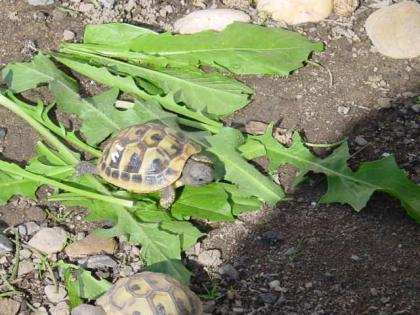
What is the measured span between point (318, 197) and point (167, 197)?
761 mm

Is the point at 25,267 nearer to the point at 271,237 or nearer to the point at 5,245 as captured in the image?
the point at 5,245

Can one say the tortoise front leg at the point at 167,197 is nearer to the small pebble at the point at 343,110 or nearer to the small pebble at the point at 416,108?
the small pebble at the point at 343,110

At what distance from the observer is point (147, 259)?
12.5 ft

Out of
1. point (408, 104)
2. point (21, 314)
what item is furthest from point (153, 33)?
point (21, 314)

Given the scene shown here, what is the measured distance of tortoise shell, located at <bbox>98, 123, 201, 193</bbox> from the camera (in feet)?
13.4

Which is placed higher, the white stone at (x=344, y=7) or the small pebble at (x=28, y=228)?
the white stone at (x=344, y=7)

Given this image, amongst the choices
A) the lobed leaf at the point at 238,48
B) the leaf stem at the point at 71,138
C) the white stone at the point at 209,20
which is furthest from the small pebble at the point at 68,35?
the leaf stem at the point at 71,138

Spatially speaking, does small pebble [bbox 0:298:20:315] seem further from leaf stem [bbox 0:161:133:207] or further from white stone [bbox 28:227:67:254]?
leaf stem [bbox 0:161:133:207]

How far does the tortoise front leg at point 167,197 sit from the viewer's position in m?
4.10

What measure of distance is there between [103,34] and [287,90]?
1.19 meters

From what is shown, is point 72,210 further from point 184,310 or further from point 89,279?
point 184,310

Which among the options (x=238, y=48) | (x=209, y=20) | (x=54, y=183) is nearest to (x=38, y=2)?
(x=209, y=20)

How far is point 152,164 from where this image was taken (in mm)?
4102

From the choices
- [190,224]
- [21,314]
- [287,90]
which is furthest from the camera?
[287,90]
